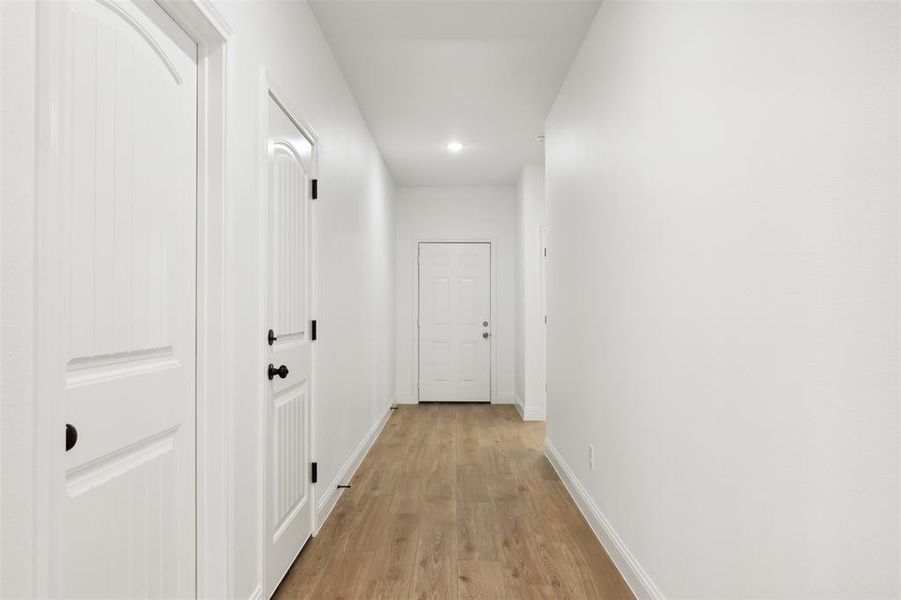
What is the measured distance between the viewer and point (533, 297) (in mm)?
5672

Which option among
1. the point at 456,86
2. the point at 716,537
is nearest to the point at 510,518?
the point at 716,537

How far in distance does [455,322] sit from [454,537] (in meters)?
4.08

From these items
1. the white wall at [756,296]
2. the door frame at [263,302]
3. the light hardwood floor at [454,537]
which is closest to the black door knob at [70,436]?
the door frame at [263,302]

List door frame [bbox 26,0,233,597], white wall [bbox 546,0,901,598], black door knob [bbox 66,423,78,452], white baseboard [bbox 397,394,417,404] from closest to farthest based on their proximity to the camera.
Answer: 1. white wall [bbox 546,0,901,598]
2. black door knob [bbox 66,423,78,452]
3. door frame [bbox 26,0,233,597]
4. white baseboard [bbox 397,394,417,404]

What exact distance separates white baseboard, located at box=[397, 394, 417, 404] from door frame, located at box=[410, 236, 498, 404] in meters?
0.04

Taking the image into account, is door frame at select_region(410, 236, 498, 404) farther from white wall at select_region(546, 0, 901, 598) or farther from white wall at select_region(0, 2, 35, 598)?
white wall at select_region(0, 2, 35, 598)

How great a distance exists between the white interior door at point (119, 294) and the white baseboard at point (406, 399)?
502cm

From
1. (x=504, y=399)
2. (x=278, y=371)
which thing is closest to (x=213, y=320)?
(x=278, y=371)

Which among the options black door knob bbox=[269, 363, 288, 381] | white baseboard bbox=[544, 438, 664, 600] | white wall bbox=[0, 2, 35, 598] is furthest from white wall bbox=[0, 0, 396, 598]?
white baseboard bbox=[544, 438, 664, 600]

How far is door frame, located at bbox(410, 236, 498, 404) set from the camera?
665 cm

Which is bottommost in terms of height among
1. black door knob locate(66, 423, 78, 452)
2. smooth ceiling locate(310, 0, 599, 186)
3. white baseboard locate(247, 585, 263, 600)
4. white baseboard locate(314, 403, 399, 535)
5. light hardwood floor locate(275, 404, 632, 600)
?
light hardwood floor locate(275, 404, 632, 600)

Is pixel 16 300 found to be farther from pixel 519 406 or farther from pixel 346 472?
pixel 519 406

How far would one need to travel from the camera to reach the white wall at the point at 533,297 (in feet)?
18.6

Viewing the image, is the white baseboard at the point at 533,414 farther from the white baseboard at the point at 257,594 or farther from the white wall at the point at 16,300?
the white wall at the point at 16,300
